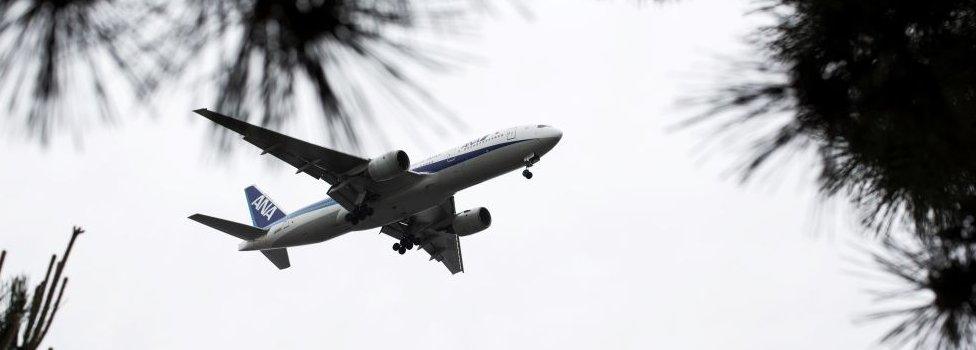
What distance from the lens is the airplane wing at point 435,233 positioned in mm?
42875

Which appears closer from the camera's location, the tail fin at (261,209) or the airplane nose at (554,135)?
the airplane nose at (554,135)

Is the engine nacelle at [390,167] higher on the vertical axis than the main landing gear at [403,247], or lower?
lower

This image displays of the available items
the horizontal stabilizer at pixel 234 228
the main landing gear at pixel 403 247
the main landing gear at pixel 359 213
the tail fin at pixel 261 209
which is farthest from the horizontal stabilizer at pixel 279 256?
the main landing gear at pixel 359 213

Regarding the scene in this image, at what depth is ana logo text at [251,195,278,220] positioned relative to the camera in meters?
47.3

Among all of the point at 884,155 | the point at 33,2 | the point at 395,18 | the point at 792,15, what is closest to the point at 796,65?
the point at 792,15

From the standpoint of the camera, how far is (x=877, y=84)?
14.2 feet

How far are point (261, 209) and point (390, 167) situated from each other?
1670 cm

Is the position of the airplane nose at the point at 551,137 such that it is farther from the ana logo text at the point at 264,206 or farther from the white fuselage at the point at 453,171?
the ana logo text at the point at 264,206

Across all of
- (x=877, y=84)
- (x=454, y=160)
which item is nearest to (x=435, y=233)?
(x=454, y=160)

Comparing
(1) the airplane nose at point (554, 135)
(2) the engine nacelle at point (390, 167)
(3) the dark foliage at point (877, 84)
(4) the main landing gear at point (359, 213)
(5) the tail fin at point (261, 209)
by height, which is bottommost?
(3) the dark foliage at point (877, 84)

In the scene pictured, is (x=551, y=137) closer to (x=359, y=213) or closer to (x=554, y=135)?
(x=554, y=135)

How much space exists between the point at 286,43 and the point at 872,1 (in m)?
2.57

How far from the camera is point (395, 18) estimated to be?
3189 millimetres

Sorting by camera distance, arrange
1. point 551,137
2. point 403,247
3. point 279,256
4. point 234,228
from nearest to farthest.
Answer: point 551,137 < point 234,228 < point 403,247 < point 279,256
